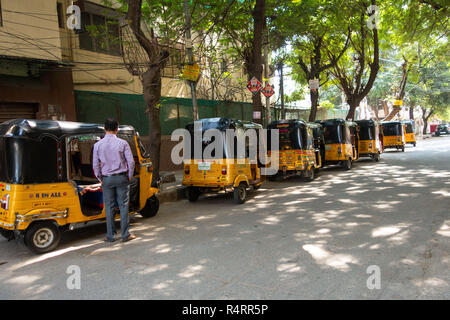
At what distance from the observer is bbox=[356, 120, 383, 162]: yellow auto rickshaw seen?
734 inches

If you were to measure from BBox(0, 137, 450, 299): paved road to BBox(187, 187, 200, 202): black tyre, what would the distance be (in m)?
1.09

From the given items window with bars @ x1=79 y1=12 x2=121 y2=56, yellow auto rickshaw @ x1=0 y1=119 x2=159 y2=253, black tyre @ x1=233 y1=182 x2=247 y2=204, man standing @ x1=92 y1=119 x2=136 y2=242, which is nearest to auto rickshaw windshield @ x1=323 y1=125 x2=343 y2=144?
black tyre @ x1=233 y1=182 x2=247 y2=204

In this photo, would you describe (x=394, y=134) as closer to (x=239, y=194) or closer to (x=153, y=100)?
(x=239, y=194)

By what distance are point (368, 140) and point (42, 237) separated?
56.3ft

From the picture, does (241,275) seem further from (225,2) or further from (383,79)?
(383,79)

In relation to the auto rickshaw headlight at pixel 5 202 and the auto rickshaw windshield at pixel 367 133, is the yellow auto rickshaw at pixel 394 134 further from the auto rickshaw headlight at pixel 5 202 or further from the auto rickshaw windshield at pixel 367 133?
the auto rickshaw headlight at pixel 5 202

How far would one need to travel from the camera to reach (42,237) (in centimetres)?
547

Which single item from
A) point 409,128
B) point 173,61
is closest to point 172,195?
point 173,61

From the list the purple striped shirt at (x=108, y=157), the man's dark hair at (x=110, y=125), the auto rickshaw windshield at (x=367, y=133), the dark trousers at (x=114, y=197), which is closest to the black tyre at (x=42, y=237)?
the dark trousers at (x=114, y=197)

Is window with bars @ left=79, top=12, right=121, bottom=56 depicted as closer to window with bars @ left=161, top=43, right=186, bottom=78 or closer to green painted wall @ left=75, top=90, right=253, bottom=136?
window with bars @ left=161, top=43, right=186, bottom=78

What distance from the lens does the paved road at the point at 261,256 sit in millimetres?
3805
